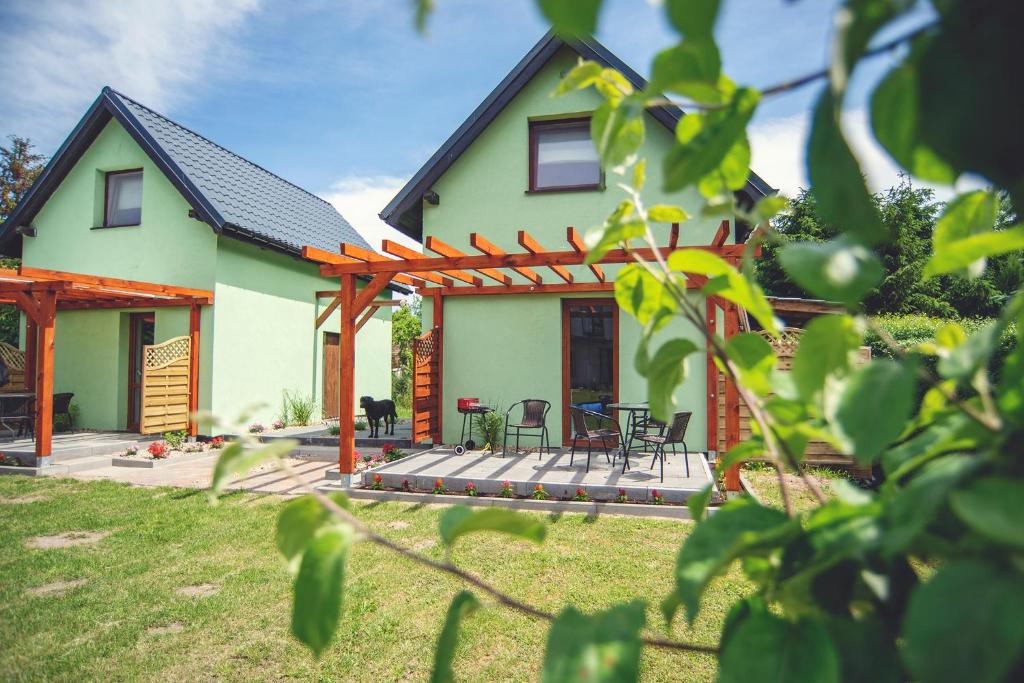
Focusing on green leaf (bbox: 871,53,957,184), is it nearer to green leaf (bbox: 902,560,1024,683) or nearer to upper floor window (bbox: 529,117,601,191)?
Answer: green leaf (bbox: 902,560,1024,683)

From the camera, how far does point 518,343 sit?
9.92 m

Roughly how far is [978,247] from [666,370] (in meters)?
0.28

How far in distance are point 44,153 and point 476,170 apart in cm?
2179

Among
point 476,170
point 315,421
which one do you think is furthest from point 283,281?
point 476,170

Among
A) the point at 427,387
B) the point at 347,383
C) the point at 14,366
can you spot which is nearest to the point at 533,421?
the point at 427,387

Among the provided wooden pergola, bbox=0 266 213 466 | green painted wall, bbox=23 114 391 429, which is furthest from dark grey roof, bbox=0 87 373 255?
wooden pergola, bbox=0 266 213 466

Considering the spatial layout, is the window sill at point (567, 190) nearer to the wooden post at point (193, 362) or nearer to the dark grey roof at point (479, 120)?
the dark grey roof at point (479, 120)

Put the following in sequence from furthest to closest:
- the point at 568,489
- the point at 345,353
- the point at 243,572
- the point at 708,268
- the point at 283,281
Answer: the point at 283,281
the point at 345,353
the point at 568,489
the point at 243,572
the point at 708,268

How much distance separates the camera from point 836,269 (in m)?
0.33

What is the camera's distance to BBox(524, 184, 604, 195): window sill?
9.59 metres

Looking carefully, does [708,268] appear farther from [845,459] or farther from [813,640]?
[845,459]

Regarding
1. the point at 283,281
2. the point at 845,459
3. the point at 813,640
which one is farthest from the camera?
the point at 283,281

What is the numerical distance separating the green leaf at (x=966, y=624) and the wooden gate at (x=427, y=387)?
9.07 metres

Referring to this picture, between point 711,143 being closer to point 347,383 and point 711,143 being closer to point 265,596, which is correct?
point 265,596
